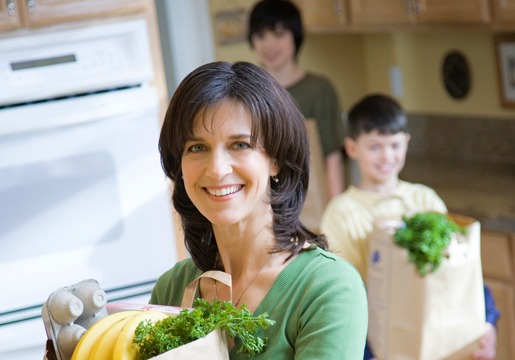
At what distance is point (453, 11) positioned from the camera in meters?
2.57

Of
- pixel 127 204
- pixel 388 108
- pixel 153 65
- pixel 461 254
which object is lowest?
pixel 461 254

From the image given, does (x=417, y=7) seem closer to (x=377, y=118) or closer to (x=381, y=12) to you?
(x=381, y=12)

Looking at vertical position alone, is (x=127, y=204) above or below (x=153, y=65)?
below

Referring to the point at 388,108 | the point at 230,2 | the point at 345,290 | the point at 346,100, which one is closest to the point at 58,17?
the point at 388,108

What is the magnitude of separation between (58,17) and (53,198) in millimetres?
490

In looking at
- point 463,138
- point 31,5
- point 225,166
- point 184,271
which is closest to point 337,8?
point 463,138

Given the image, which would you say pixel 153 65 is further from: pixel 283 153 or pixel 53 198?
pixel 283 153

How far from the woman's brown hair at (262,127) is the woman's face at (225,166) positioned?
1cm

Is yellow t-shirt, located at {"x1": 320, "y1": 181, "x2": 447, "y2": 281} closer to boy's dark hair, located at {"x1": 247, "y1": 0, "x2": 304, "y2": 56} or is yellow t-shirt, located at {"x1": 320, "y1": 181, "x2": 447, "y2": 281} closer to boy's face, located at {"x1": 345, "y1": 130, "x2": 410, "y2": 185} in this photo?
boy's face, located at {"x1": 345, "y1": 130, "x2": 410, "y2": 185}

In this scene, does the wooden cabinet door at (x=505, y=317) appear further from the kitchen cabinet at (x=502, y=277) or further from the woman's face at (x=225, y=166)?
the woman's face at (x=225, y=166)

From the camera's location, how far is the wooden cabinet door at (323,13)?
308cm

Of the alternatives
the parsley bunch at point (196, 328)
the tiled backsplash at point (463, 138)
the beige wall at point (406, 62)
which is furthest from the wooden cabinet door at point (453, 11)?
the parsley bunch at point (196, 328)

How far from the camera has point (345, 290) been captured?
91 cm

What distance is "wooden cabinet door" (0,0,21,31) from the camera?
70.7 inches
